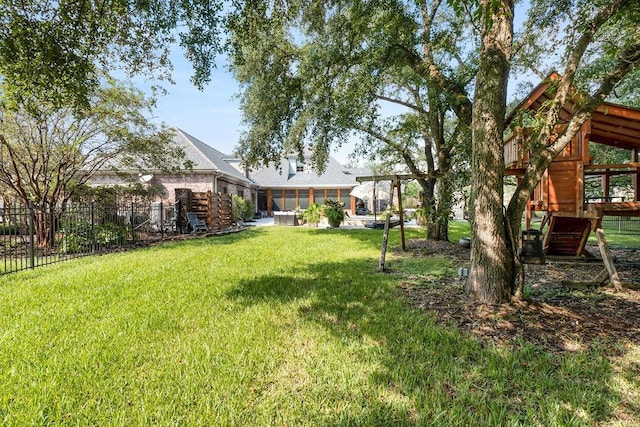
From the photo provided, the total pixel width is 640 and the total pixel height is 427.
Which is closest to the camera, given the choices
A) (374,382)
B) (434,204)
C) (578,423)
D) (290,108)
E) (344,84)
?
(578,423)

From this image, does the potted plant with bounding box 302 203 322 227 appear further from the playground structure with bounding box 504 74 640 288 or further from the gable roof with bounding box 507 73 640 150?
the gable roof with bounding box 507 73 640 150

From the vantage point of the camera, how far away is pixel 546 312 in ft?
12.9

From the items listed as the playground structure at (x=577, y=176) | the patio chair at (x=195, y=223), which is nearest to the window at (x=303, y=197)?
the patio chair at (x=195, y=223)

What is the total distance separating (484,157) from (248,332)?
144 inches

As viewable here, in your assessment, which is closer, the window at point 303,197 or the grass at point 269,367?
the grass at point 269,367

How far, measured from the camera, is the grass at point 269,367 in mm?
2092

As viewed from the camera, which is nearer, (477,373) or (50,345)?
(477,373)

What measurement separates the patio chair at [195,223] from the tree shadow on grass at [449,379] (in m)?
11.3

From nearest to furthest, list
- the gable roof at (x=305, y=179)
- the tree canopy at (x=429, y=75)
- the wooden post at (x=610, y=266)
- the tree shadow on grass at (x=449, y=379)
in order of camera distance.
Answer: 1. the tree shadow on grass at (x=449, y=379)
2. the tree canopy at (x=429, y=75)
3. the wooden post at (x=610, y=266)
4. the gable roof at (x=305, y=179)

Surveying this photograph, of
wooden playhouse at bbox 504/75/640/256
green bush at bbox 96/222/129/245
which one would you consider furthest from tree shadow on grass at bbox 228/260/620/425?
green bush at bbox 96/222/129/245

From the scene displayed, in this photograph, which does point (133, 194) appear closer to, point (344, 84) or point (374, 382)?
point (344, 84)

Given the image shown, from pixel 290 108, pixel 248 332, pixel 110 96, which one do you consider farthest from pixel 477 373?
pixel 110 96

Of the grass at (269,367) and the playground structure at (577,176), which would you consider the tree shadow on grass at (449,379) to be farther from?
the playground structure at (577,176)

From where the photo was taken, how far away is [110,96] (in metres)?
9.95
